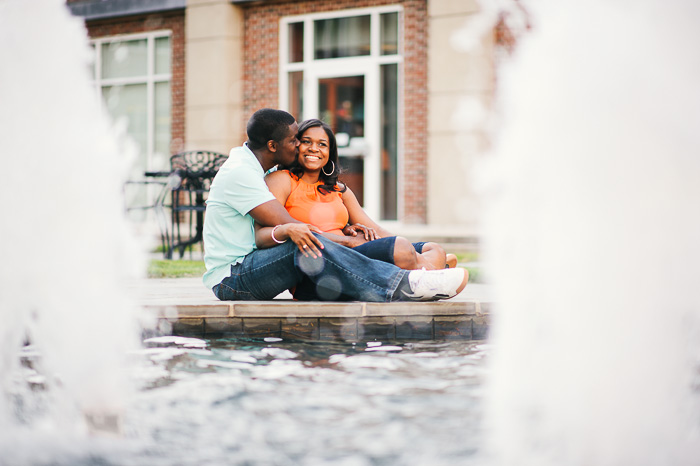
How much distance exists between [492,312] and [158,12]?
10.4m

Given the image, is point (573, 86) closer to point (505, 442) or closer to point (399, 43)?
point (505, 442)

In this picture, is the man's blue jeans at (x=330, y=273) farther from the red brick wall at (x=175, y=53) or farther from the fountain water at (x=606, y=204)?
the red brick wall at (x=175, y=53)

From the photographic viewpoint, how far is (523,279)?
223 centimetres

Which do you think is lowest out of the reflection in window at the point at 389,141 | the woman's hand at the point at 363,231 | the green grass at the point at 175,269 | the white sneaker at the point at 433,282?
the green grass at the point at 175,269

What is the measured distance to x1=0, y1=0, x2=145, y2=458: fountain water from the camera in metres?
2.43

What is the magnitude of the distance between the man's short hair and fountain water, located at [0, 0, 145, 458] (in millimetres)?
1310

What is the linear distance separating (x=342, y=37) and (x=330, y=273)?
8256 millimetres

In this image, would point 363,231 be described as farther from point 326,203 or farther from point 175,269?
point 175,269

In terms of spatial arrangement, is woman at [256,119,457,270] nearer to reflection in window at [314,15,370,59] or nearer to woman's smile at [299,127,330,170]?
woman's smile at [299,127,330,170]

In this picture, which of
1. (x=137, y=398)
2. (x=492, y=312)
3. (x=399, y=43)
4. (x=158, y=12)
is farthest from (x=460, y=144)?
(x=137, y=398)

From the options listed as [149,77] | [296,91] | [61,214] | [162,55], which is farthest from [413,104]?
[61,214]

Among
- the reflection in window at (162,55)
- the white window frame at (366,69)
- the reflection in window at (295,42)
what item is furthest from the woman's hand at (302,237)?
the reflection in window at (162,55)

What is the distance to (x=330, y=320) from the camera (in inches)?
142

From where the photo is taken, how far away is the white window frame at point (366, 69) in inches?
423
